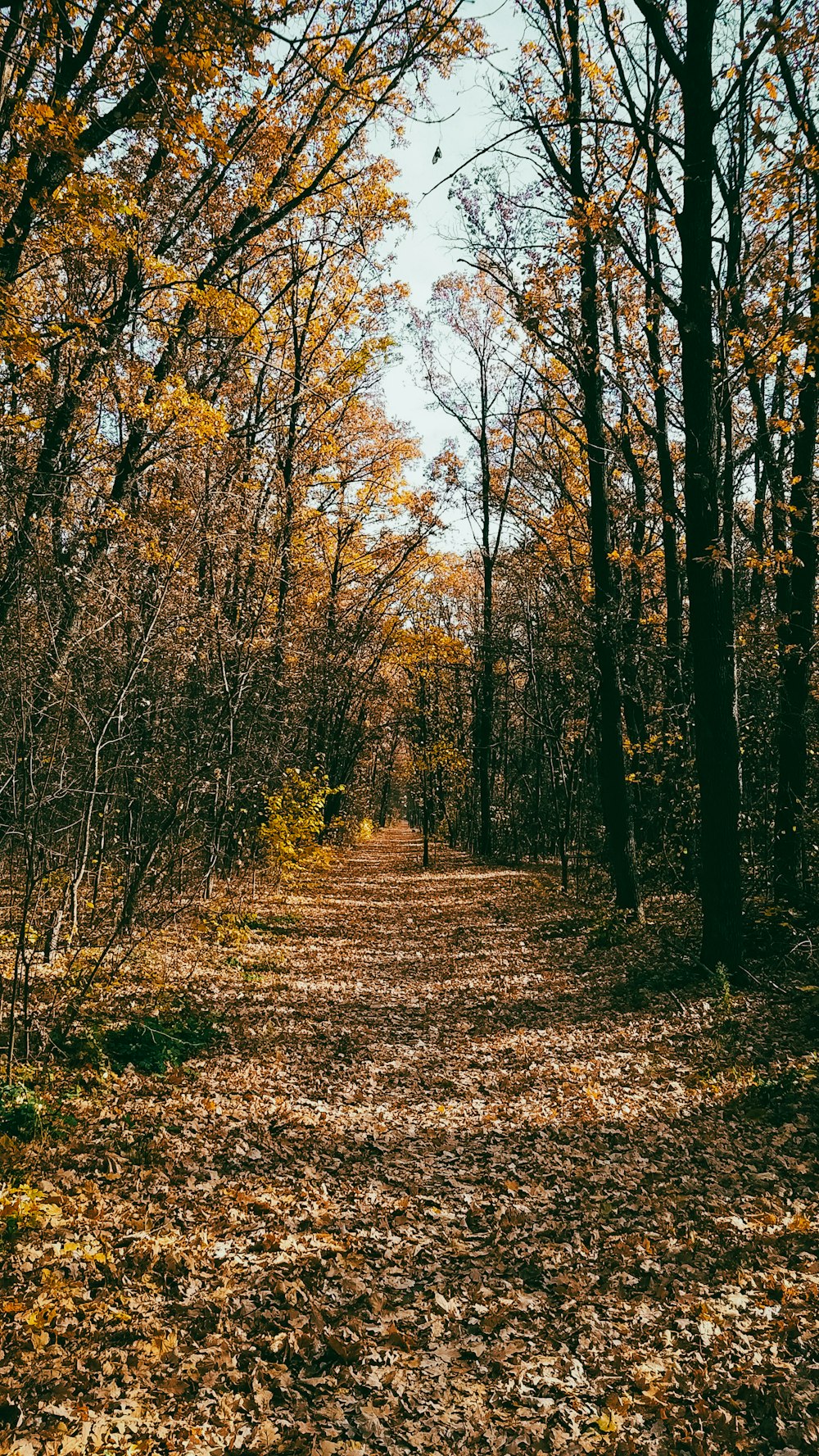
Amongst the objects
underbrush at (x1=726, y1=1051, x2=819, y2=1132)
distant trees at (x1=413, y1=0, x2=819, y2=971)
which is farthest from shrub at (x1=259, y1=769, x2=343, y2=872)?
underbrush at (x1=726, y1=1051, x2=819, y2=1132)

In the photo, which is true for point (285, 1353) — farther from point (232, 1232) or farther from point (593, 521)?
point (593, 521)

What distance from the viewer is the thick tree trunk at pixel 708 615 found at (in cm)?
778

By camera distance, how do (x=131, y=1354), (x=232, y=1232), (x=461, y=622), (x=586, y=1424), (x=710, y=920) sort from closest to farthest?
(x=586, y=1424)
(x=131, y=1354)
(x=232, y=1232)
(x=710, y=920)
(x=461, y=622)

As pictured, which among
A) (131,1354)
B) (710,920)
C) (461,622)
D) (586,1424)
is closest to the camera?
(586,1424)

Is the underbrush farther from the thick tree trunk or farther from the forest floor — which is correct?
the thick tree trunk

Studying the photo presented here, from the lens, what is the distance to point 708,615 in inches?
316

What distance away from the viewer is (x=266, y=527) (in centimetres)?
1209

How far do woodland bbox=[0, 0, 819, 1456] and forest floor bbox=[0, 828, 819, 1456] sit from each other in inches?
1.0

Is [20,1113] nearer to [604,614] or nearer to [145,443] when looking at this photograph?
[145,443]

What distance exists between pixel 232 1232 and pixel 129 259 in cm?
970

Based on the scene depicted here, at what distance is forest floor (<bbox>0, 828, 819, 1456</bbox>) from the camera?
9.95 feet

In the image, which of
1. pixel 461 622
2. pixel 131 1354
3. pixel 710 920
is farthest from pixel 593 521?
pixel 461 622

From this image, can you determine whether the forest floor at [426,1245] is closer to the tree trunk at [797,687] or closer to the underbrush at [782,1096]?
the underbrush at [782,1096]

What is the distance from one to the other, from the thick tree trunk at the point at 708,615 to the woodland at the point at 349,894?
5 centimetres
